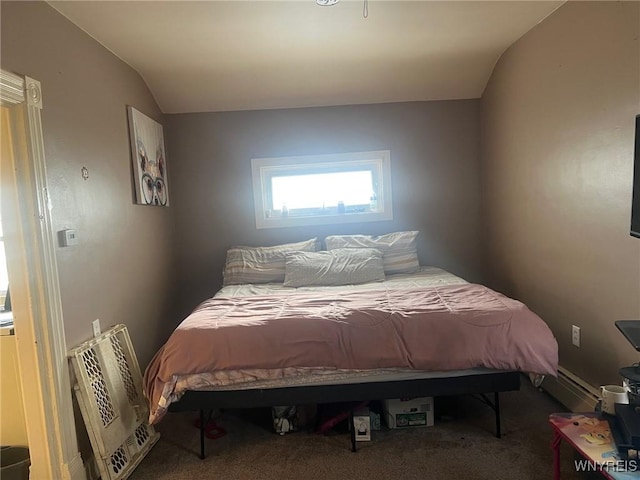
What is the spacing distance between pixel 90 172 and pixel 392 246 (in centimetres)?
223

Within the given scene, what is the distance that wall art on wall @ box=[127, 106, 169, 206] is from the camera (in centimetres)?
280

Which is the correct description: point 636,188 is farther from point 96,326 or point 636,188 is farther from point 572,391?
point 96,326

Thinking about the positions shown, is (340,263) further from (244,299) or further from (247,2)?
(247,2)

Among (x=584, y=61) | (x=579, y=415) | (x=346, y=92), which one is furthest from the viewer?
(x=346, y=92)

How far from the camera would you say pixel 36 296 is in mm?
1778

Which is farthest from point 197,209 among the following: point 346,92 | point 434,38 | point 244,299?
point 434,38

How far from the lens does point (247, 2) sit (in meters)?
2.18

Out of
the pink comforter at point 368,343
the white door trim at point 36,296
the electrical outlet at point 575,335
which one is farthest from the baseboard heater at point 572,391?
the white door trim at point 36,296

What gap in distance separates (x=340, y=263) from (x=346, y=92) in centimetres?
144

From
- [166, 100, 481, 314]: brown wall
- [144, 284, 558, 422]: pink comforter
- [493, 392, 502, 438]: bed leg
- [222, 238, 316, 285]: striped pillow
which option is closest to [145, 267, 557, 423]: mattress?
[144, 284, 558, 422]: pink comforter

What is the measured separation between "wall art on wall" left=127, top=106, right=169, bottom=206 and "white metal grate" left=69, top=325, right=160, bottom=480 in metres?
1.03

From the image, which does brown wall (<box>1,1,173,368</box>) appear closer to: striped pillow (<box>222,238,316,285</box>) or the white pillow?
striped pillow (<box>222,238,316,285</box>)

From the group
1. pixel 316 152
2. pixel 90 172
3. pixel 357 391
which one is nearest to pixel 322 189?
pixel 316 152

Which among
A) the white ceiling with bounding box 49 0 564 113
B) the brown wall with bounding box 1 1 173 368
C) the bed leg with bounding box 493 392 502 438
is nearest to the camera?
the brown wall with bounding box 1 1 173 368
